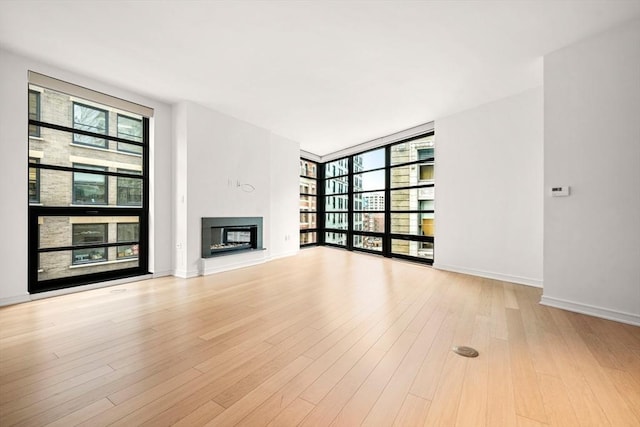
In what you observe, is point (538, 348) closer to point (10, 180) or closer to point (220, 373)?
point (220, 373)

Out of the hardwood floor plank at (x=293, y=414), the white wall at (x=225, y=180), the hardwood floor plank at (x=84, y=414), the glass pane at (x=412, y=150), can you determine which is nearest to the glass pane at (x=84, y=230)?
the white wall at (x=225, y=180)

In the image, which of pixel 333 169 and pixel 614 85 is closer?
pixel 614 85

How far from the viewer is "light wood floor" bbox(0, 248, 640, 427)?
4.66 ft

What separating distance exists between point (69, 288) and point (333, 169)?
21.1 ft

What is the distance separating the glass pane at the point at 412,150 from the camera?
5.55 metres

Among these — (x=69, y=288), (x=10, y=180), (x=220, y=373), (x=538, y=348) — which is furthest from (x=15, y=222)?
(x=538, y=348)

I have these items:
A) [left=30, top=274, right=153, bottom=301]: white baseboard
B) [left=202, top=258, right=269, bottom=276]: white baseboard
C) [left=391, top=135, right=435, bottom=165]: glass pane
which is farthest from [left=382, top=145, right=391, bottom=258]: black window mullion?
[left=30, top=274, right=153, bottom=301]: white baseboard

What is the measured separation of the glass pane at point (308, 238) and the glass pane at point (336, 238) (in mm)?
337

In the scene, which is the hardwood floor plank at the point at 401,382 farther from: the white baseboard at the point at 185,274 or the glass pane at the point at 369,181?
the glass pane at the point at 369,181

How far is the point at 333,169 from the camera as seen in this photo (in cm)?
814

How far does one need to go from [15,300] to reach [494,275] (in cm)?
655

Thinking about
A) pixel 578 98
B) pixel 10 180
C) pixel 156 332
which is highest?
pixel 578 98

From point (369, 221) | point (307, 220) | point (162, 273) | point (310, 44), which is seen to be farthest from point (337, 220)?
point (310, 44)

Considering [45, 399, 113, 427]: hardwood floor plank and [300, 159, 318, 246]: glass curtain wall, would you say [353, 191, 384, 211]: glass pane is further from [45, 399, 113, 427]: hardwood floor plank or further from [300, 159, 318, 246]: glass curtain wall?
[45, 399, 113, 427]: hardwood floor plank
